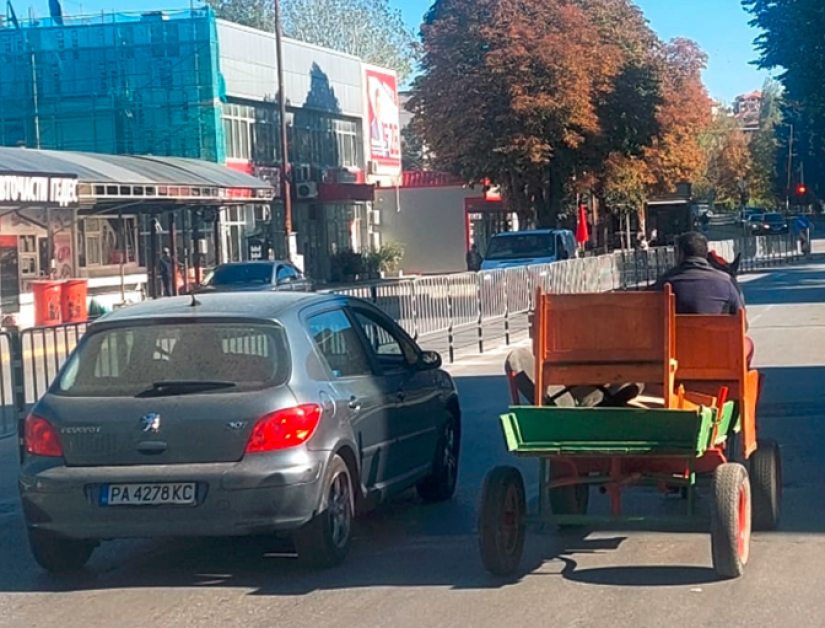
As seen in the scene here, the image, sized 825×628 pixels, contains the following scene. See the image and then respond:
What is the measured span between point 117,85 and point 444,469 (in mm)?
42875

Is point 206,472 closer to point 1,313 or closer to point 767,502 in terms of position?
point 767,502

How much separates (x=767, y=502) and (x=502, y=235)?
26388mm

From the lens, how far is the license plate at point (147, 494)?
7.76m

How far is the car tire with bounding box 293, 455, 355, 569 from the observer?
8.00 m

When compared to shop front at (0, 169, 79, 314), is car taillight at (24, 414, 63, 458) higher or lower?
lower

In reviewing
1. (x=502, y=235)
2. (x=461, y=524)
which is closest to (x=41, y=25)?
(x=502, y=235)

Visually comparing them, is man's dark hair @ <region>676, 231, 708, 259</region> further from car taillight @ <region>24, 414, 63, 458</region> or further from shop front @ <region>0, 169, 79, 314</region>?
shop front @ <region>0, 169, 79, 314</region>

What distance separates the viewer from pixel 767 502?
882cm

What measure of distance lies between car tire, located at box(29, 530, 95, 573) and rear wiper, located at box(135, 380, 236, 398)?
0.99 m

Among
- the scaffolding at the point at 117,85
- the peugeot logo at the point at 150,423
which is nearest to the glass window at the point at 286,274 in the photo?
the scaffolding at the point at 117,85

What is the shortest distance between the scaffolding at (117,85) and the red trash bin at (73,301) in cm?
1478

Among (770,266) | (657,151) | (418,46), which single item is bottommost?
(770,266)

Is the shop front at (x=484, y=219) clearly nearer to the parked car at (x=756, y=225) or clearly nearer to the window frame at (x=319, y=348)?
the parked car at (x=756, y=225)

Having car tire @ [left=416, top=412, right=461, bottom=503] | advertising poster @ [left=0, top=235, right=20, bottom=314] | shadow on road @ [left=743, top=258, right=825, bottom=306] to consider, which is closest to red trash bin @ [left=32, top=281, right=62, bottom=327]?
advertising poster @ [left=0, top=235, right=20, bottom=314]
